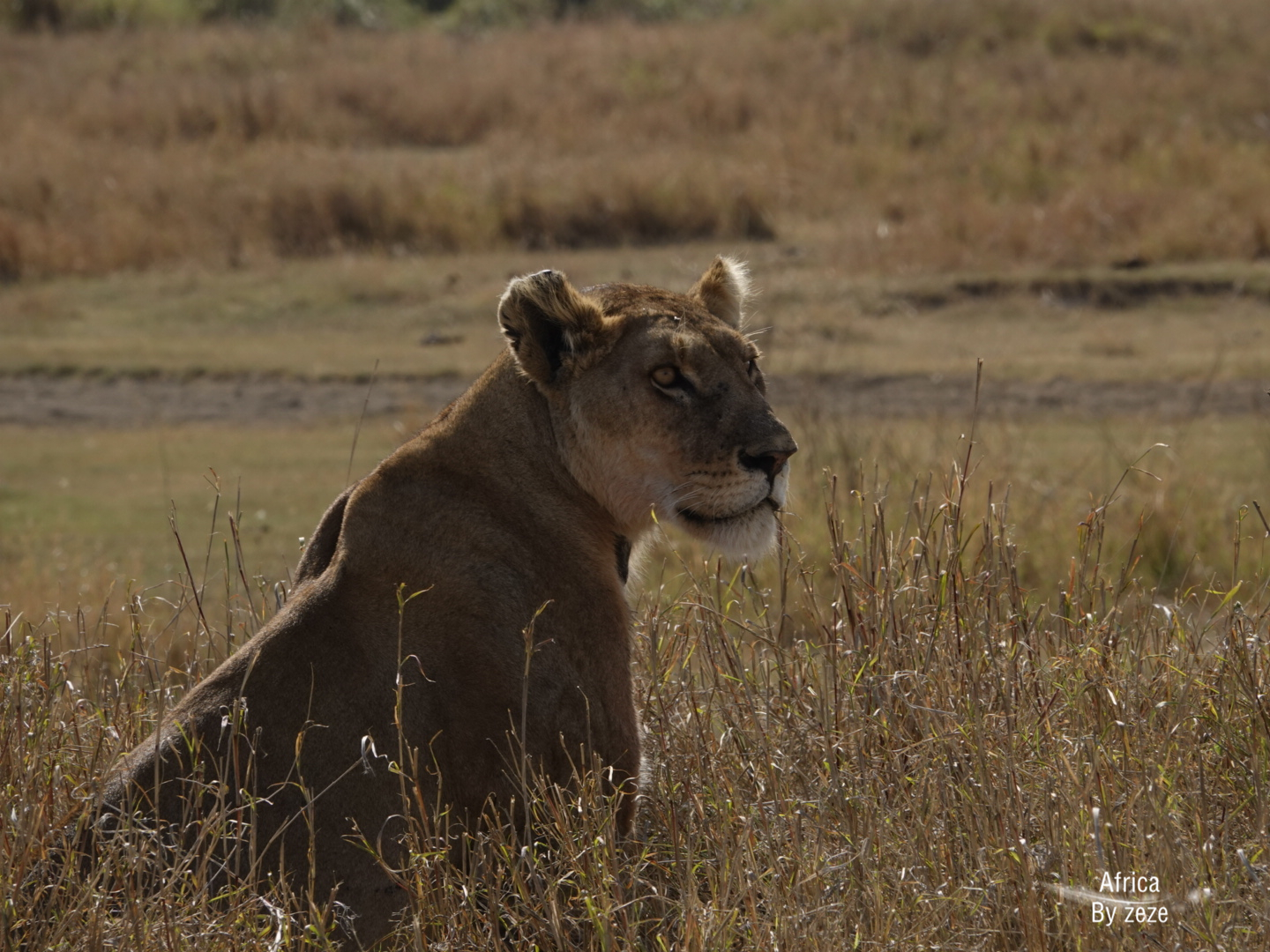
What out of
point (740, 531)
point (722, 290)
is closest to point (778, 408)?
point (722, 290)

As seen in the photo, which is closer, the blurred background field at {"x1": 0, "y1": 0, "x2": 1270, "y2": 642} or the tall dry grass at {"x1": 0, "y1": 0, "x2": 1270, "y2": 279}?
the blurred background field at {"x1": 0, "y1": 0, "x2": 1270, "y2": 642}

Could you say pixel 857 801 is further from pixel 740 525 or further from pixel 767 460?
pixel 767 460

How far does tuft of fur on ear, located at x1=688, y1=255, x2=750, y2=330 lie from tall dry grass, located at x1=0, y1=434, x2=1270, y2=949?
0.64m

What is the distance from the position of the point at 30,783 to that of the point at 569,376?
159 centimetres

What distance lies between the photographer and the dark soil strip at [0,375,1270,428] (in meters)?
13.1

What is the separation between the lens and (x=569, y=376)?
4.09 meters

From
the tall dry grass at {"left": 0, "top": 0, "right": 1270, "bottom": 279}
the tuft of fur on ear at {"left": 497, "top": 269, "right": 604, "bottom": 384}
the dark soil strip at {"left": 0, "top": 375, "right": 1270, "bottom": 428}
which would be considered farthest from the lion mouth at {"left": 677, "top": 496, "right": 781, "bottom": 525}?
the tall dry grass at {"left": 0, "top": 0, "right": 1270, "bottom": 279}

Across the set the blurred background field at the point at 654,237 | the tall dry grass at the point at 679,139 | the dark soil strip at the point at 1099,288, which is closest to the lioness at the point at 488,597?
the blurred background field at the point at 654,237

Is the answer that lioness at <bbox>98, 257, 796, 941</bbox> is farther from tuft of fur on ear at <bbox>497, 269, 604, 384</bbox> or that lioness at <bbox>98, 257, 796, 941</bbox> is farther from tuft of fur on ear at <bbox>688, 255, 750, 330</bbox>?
tuft of fur on ear at <bbox>688, 255, 750, 330</bbox>

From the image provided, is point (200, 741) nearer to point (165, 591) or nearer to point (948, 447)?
point (165, 591)

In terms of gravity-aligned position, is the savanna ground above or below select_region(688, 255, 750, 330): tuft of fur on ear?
below

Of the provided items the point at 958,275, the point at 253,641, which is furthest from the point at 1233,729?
the point at 958,275

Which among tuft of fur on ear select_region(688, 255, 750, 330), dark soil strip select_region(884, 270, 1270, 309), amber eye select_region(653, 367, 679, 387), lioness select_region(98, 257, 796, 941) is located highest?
tuft of fur on ear select_region(688, 255, 750, 330)

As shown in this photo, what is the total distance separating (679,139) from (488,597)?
2130 centimetres
